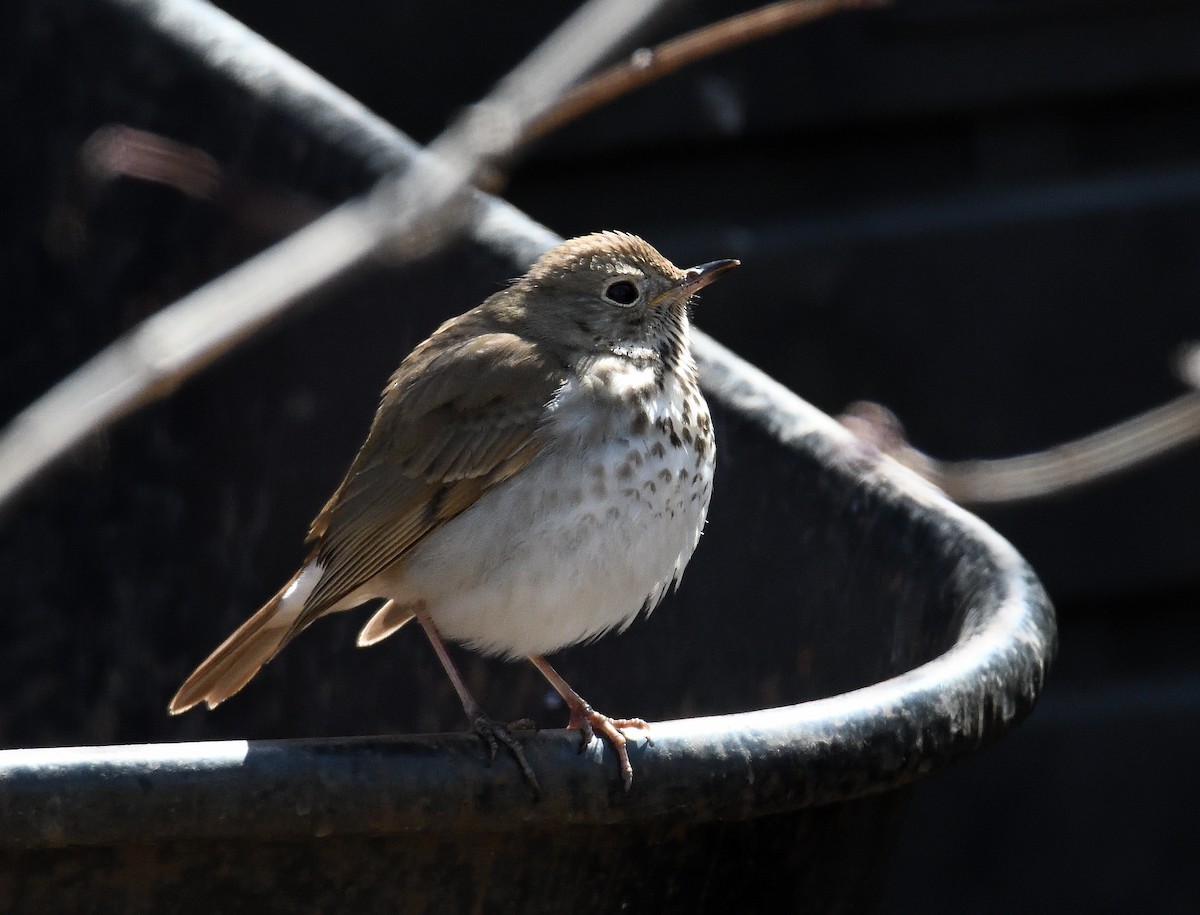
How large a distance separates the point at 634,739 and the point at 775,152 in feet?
9.32

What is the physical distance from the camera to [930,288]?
4.35 m

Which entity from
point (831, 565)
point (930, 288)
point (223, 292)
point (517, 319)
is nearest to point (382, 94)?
point (930, 288)

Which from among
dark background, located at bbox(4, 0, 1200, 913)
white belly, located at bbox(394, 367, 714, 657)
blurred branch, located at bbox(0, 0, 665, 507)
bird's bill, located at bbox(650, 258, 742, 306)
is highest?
blurred branch, located at bbox(0, 0, 665, 507)

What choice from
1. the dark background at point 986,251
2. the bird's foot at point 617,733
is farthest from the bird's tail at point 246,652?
the dark background at point 986,251

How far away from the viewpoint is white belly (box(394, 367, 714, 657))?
7.76ft

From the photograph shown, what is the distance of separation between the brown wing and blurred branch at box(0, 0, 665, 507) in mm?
1159

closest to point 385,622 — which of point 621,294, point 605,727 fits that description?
point 621,294

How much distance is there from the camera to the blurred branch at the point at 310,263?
98 cm

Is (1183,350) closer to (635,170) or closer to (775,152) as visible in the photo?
(775,152)

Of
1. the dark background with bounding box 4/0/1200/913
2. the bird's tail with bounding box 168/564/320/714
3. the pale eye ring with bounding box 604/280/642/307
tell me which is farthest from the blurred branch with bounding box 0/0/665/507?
the dark background with bounding box 4/0/1200/913

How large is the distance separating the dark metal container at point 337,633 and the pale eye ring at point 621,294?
0.18m

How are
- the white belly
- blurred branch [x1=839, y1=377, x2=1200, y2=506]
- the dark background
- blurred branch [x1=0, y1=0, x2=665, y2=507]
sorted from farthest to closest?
the dark background → the white belly → blurred branch [x1=839, y1=377, x2=1200, y2=506] → blurred branch [x1=0, y1=0, x2=665, y2=507]

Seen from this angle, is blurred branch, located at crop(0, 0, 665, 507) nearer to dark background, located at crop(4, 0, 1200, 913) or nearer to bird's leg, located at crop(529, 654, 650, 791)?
bird's leg, located at crop(529, 654, 650, 791)

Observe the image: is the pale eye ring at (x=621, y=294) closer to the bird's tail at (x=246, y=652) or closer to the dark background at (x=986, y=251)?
the bird's tail at (x=246, y=652)
